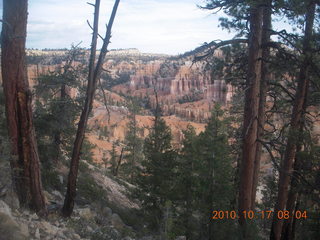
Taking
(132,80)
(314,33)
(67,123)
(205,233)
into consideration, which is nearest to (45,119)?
(67,123)

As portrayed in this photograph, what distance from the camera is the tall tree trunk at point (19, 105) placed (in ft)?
14.3

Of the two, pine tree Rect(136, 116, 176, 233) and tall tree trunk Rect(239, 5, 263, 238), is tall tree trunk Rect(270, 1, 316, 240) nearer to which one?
tall tree trunk Rect(239, 5, 263, 238)

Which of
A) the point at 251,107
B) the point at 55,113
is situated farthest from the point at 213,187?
the point at 55,113

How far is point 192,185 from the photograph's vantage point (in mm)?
10406

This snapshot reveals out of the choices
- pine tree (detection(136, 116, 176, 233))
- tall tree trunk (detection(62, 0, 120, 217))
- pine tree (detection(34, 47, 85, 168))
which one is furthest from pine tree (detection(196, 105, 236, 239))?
pine tree (detection(34, 47, 85, 168))

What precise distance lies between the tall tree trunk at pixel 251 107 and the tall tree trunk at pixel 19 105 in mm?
3833

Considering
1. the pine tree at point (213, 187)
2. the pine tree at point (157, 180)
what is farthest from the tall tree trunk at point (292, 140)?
the pine tree at point (157, 180)

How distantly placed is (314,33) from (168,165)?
6994 millimetres

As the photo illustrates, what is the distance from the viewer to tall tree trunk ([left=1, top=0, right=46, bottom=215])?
14.3ft

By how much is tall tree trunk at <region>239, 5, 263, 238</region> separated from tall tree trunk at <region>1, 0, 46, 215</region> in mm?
3833

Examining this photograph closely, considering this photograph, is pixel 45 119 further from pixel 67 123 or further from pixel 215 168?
pixel 215 168

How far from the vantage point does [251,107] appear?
6.07m

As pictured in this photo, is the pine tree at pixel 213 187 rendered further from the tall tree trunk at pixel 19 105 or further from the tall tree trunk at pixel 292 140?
the tall tree trunk at pixel 19 105

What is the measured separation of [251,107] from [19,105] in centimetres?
426
